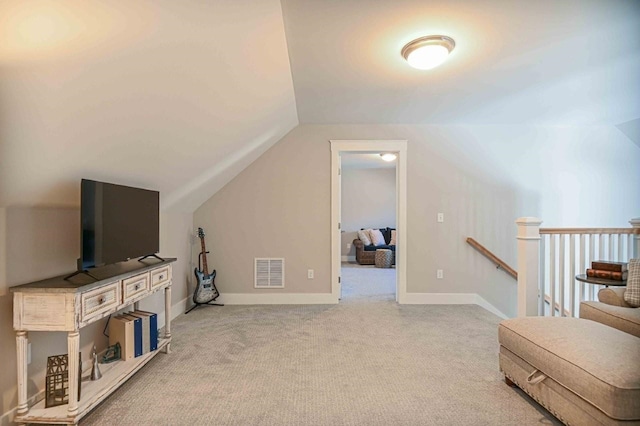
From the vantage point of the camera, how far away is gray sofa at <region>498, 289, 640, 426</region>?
1514 mm

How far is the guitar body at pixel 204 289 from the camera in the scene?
13.2 feet

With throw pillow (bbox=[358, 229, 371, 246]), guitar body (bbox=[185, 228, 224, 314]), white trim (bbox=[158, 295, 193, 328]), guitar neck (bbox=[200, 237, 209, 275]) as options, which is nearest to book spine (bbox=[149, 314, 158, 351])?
white trim (bbox=[158, 295, 193, 328])

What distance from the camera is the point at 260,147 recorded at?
4125mm

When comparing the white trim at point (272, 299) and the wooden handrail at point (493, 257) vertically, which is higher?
the wooden handrail at point (493, 257)

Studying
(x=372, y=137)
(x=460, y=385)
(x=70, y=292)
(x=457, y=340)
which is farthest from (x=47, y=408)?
(x=372, y=137)

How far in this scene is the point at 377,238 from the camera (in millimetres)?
8180

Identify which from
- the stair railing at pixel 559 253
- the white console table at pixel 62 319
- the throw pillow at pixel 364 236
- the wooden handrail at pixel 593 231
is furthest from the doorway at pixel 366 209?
the white console table at pixel 62 319

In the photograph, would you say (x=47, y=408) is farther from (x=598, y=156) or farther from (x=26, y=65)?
(x=598, y=156)

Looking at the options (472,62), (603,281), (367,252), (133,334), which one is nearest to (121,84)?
(133,334)

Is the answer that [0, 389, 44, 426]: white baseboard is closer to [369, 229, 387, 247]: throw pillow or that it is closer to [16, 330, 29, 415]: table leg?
[16, 330, 29, 415]: table leg

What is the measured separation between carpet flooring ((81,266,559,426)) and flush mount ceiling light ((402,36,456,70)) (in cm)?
222

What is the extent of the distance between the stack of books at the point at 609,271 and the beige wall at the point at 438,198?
1.50 meters

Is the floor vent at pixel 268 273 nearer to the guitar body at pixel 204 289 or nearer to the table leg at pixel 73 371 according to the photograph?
the guitar body at pixel 204 289

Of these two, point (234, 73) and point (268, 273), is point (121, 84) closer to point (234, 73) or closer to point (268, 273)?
point (234, 73)
